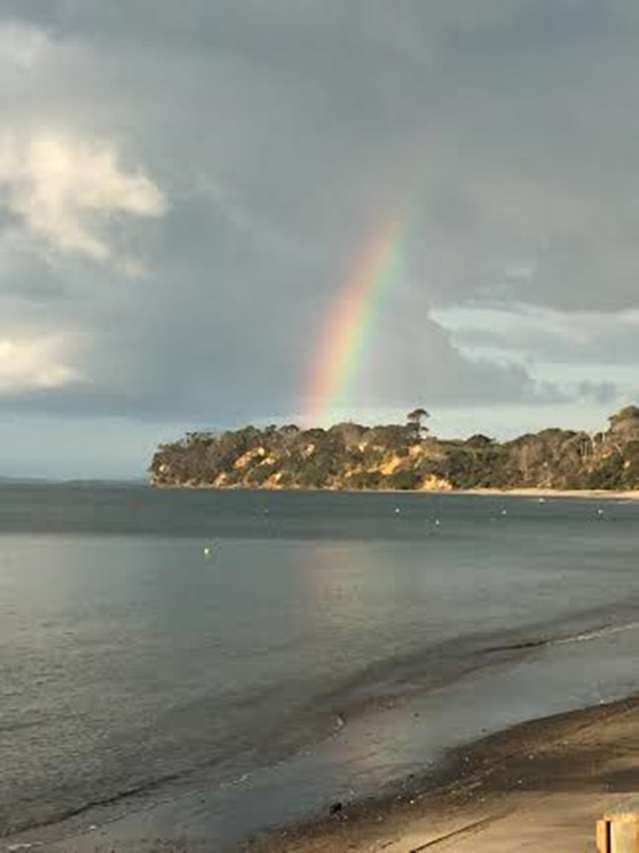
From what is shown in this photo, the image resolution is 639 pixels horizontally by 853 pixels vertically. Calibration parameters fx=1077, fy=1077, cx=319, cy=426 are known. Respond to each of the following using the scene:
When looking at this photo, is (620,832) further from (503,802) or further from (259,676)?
(259,676)

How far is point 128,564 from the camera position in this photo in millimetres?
89000

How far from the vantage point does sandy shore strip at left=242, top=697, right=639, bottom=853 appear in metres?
15.6

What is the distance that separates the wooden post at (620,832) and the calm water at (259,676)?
11.6 meters

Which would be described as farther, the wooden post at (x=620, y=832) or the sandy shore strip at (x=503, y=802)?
the sandy shore strip at (x=503, y=802)

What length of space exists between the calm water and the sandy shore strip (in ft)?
3.86

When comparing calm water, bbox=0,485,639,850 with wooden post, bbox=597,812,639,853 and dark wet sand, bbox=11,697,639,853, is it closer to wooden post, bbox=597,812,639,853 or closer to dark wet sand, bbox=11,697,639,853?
dark wet sand, bbox=11,697,639,853

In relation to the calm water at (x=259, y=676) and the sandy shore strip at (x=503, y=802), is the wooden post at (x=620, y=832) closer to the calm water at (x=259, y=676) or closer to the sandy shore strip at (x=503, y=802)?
the sandy shore strip at (x=503, y=802)

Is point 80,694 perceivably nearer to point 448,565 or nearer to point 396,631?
point 396,631

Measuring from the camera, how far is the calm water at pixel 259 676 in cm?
2123

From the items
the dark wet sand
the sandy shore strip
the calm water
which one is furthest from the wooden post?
the calm water

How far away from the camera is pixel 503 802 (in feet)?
59.8

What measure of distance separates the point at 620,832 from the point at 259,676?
29434mm

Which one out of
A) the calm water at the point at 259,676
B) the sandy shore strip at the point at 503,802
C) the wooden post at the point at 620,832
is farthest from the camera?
the calm water at the point at 259,676

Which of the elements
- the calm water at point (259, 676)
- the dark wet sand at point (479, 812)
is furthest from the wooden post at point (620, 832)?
the calm water at point (259, 676)
